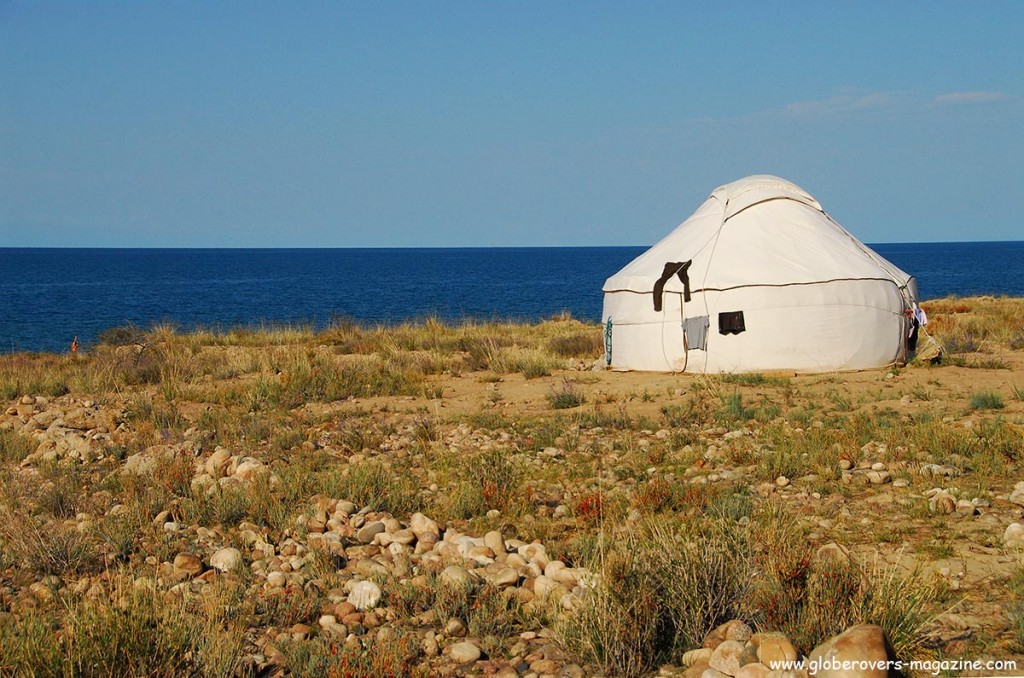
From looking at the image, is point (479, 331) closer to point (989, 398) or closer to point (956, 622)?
point (989, 398)

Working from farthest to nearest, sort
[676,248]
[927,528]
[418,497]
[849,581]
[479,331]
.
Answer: [479,331], [676,248], [418,497], [927,528], [849,581]

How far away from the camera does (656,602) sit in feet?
14.3

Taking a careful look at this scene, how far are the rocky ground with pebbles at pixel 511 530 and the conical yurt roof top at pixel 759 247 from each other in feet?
8.39

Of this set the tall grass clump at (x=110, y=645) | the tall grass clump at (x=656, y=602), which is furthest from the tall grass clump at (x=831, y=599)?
the tall grass clump at (x=110, y=645)

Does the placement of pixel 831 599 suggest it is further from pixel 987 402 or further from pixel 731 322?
pixel 731 322

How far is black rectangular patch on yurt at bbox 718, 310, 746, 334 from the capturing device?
1270 cm

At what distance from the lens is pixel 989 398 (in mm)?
9430

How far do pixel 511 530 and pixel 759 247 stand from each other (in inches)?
328

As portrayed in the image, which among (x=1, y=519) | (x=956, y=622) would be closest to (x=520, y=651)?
(x=956, y=622)

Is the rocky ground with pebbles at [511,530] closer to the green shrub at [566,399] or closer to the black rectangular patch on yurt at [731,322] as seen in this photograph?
the green shrub at [566,399]

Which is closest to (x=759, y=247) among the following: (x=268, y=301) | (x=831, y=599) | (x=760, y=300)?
(x=760, y=300)

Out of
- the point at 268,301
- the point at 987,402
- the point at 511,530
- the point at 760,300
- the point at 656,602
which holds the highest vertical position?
→ the point at 760,300

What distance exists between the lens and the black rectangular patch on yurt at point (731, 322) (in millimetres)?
12703

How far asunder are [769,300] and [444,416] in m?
4.91
